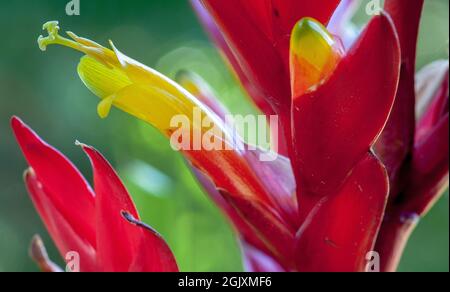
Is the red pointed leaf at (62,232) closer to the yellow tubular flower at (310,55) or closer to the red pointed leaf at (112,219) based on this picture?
the red pointed leaf at (112,219)

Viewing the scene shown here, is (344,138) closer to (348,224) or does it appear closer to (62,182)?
(348,224)

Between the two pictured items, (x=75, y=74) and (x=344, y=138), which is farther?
(x=75, y=74)

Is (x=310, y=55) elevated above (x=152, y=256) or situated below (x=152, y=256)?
above

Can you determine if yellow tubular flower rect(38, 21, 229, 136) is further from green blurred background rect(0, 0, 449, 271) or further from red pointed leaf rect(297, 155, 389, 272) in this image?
green blurred background rect(0, 0, 449, 271)

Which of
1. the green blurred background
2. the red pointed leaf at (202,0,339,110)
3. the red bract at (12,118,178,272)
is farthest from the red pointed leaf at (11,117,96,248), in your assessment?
the green blurred background

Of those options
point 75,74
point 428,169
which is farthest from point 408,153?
point 75,74

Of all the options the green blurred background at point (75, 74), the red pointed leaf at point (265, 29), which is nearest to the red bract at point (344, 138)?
the red pointed leaf at point (265, 29)
